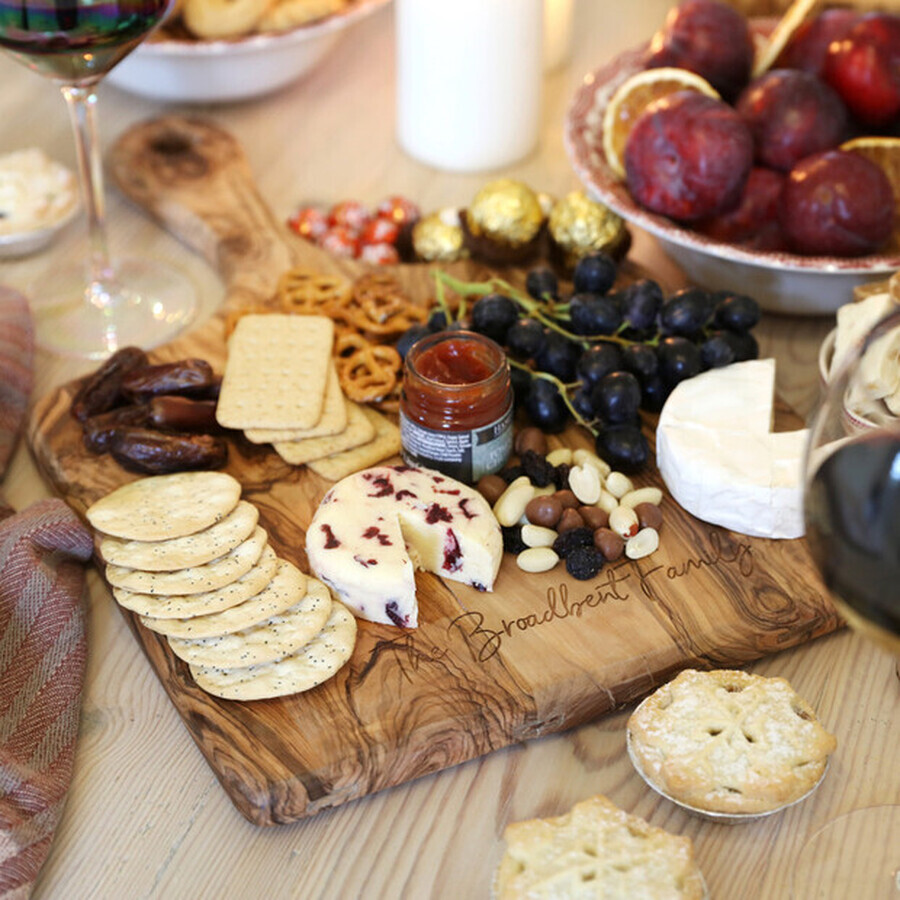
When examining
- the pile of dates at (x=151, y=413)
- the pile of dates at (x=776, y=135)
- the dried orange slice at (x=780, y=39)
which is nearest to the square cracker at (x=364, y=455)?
the pile of dates at (x=151, y=413)

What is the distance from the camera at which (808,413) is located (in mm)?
1272

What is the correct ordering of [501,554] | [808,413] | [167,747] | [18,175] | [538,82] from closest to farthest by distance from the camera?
1. [167,747]
2. [501,554]
3. [808,413]
4. [18,175]
5. [538,82]

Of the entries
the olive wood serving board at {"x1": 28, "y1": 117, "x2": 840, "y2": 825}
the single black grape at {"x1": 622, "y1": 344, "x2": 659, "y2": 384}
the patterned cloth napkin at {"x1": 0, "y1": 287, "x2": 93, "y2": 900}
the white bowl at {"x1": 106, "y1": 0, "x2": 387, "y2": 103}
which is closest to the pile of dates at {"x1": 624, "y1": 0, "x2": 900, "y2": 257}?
the single black grape at {"x1": 622, "y1": 344, "x2": 659, "y2": 384}

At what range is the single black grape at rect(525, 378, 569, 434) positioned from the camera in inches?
45.8

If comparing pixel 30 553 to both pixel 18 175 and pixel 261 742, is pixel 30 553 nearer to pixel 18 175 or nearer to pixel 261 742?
pixel 261 742

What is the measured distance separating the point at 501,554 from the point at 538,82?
33.9 inches

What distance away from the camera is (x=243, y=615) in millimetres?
939

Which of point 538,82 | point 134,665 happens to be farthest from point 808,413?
point 134,665

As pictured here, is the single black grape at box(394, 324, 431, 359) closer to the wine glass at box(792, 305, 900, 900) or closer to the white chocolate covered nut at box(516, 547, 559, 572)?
the white chocolate covered nut at box(516, 547, 559, 572)

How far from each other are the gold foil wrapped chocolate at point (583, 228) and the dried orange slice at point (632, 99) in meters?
0.06

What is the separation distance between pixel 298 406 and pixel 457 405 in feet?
0.66

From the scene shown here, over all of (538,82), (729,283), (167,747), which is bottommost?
(167,747)

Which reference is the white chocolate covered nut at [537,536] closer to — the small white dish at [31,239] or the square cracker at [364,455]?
the square cracker at [364,455]

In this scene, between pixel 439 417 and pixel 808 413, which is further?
pixel 808 413
